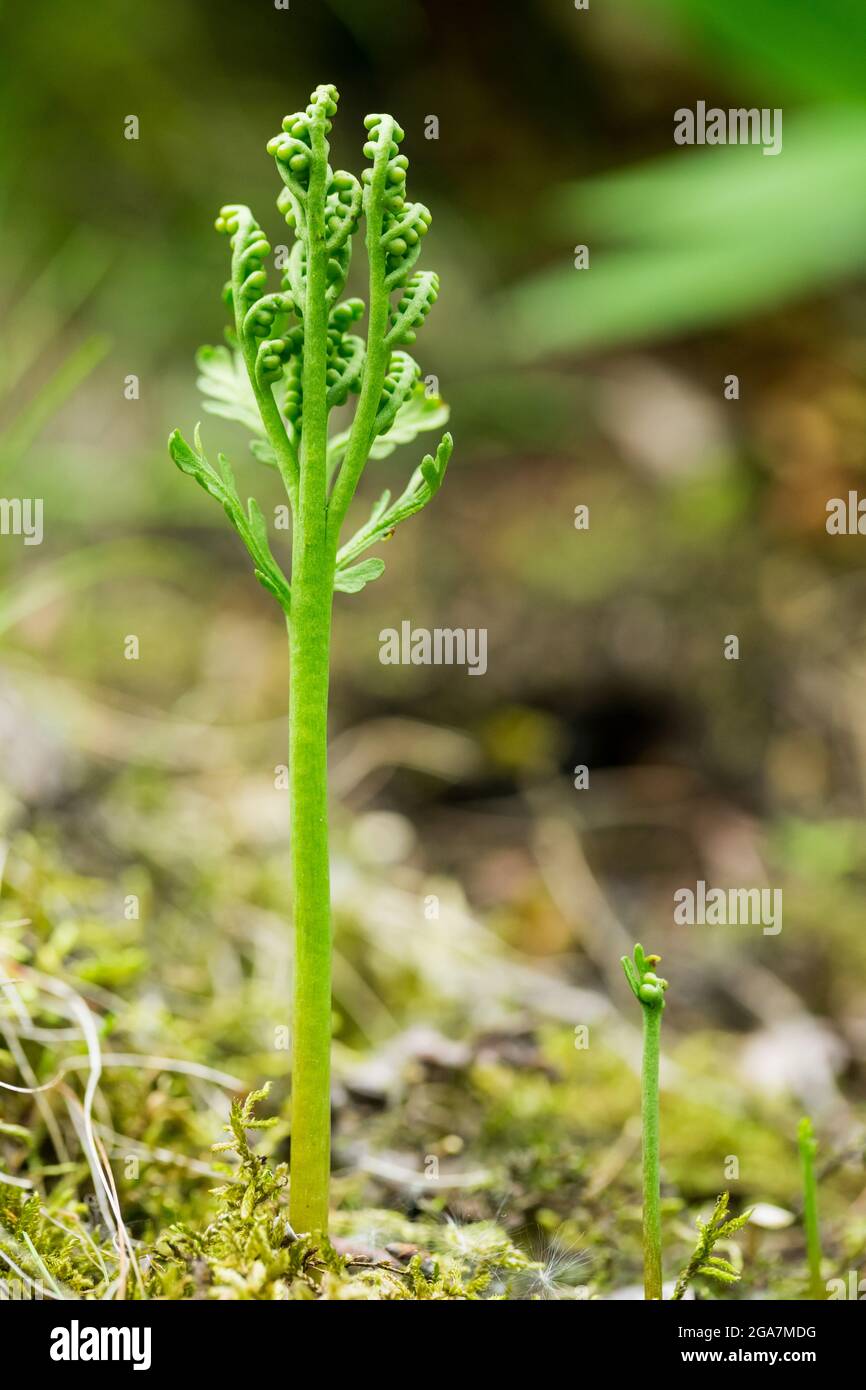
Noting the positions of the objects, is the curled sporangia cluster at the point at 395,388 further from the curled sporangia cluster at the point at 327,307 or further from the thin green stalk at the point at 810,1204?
the thin green stalk at the point at 810,1204

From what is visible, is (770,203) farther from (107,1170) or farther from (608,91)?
(107,1170)

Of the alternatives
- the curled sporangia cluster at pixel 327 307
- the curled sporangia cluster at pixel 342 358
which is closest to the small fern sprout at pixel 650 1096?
the curled sporangia cluster at pixel 327 307

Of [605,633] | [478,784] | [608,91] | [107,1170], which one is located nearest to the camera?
[107,1170]

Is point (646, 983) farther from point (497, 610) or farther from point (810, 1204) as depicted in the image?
point (497, 610)

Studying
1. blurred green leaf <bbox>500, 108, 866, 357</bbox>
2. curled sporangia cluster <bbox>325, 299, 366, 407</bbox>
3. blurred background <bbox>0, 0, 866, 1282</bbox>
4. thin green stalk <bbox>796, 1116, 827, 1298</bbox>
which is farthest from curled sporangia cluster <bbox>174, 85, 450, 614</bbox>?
blurred green leaf <bbox>500, 108, 866, 357</bbox>
